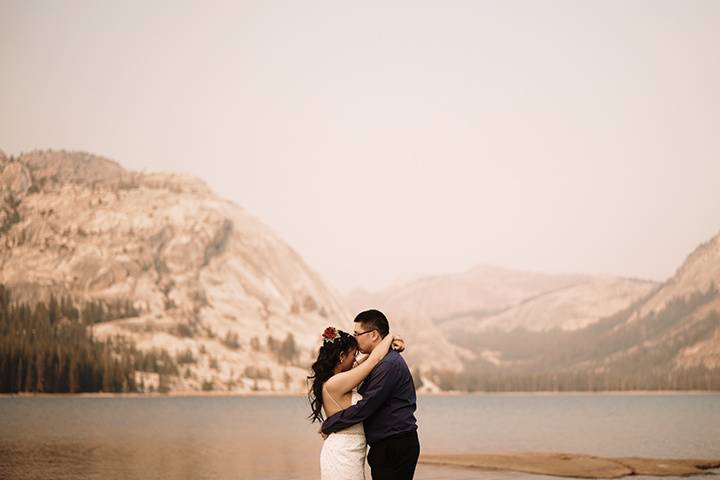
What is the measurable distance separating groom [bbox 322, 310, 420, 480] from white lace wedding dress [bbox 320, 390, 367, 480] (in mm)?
141

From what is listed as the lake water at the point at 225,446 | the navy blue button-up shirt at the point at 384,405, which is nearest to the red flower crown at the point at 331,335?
the navy blue button-up shirt at the point at 384,405

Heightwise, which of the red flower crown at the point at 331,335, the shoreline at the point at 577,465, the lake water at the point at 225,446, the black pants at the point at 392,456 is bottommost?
the lake water at the point at 225,446

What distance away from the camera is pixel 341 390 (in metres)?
13.7

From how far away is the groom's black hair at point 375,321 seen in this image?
13898 millimetres

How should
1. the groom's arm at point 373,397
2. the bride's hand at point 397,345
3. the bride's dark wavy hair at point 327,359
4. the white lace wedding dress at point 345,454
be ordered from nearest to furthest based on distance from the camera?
the groom's arm at point 373,397 → the white lace wedding dress at point 345,454 → the bride's dark wavy hair at point 327,359 → the bride's hand at point 397,345

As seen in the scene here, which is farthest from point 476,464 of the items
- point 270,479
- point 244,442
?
point 244,442

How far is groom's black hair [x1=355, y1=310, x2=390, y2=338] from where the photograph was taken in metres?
13.9

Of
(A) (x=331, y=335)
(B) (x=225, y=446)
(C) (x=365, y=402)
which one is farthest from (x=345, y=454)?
(B) (x=225, y=446)

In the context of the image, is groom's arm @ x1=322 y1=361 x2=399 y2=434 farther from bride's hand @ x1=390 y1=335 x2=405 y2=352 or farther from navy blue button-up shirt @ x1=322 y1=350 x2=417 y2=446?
bride's hand @ x1=390 y1=335 x2=405 y2=352

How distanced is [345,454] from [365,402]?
864 mm

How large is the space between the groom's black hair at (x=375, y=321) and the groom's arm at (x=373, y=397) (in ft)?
1.72

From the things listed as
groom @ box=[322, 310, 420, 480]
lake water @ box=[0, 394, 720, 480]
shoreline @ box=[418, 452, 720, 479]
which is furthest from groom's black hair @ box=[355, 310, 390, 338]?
shoreline @ box=[418, 452, 720, 479]

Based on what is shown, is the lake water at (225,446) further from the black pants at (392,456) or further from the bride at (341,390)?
the bride at (341,390)

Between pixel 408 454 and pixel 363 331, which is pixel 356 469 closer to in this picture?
pixel 408 454
